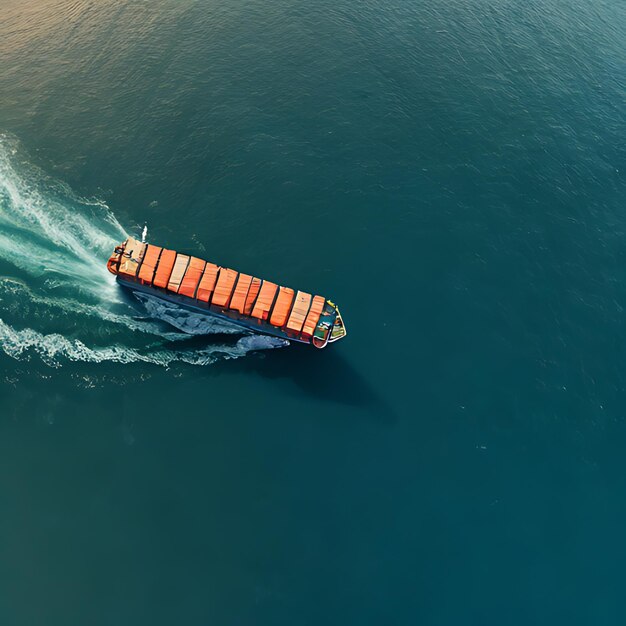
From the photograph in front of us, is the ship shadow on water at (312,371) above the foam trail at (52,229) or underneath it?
above

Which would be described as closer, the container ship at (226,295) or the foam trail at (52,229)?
the container ship at (226,295)

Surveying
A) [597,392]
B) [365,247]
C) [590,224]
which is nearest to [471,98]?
[590,224]

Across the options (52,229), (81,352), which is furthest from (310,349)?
(52,229)

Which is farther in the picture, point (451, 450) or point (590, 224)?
point (590, 224)

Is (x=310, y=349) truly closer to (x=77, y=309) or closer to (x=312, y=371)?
(x=312, y=371)

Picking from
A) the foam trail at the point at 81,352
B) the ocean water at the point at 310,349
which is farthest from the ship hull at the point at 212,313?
the foam trail at the point at 81,352

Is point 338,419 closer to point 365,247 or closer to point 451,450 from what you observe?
point 451,450

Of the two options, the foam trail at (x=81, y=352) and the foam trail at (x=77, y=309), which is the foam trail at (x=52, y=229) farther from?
the foam trail at (x=81, y=352)
